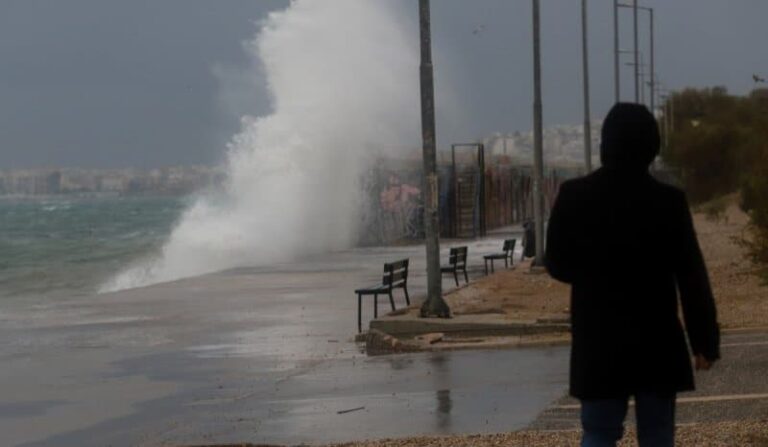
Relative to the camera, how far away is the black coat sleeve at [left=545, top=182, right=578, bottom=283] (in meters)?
6.15

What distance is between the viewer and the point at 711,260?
34.4 meters

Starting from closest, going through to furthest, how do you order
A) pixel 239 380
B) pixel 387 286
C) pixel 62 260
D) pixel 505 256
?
1. pixel 239 380
2. pixel 387 286
3. pixel 505 256
4. pixel 62 260

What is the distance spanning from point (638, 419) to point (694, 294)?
1.71 ft

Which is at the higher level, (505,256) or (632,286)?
(632,286)

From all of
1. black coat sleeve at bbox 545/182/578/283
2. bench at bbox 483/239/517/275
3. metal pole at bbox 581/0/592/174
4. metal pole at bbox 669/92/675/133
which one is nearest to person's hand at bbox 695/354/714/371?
black coat sleeve at bbox 545/182/578/283

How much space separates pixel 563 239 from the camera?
6199mm

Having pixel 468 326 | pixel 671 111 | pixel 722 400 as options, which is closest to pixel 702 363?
pixel 722 400

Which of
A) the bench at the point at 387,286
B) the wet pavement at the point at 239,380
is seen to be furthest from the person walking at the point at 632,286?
the bench at the point at 387,286

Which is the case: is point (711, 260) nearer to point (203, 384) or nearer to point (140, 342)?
point (140, 342)

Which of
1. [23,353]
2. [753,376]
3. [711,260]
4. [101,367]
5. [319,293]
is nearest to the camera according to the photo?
[753,376]

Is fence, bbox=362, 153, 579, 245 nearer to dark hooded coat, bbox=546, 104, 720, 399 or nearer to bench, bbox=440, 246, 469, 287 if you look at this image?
bench, bbox=440, 246, 469, 287

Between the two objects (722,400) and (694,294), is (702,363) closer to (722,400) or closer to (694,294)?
(694,294)

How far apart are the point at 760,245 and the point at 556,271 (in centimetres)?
1583

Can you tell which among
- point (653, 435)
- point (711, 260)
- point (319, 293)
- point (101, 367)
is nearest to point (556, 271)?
point (653, 435)
